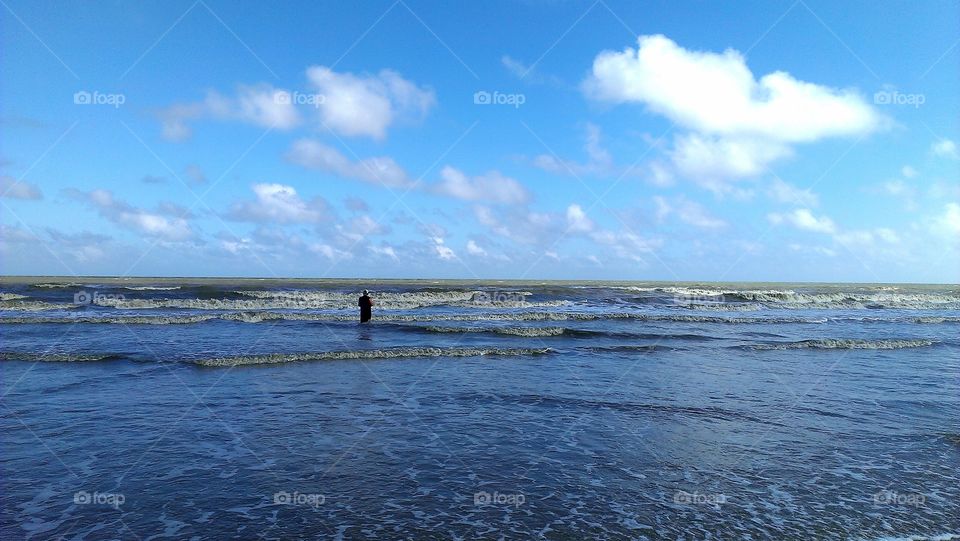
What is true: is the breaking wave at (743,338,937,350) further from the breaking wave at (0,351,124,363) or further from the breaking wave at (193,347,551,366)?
the breaking wave at (0,351,124,363)

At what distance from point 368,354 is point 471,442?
10531 mm

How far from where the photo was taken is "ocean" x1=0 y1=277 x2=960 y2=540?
6.64 metres

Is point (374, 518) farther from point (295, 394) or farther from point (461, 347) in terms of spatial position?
point (461, 347)

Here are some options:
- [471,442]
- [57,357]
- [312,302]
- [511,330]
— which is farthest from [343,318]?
[471,442]

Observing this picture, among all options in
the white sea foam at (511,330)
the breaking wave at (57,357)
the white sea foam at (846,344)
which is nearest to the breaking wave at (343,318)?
the white sea foam at (511,330)

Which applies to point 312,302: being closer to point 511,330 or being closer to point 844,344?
point 511,330

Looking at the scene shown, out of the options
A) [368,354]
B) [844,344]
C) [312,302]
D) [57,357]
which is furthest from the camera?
[312,302]

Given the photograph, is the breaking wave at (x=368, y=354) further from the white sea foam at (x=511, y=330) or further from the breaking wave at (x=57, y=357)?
the white sea foam at (x=511, y=330)

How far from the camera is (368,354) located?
1950 centimetres

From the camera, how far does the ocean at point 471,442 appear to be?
664cm

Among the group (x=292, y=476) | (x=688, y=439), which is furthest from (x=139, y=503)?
(x=688, y=439)

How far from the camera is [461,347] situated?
21.8 metres

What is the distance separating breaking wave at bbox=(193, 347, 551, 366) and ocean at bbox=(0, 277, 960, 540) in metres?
0.11

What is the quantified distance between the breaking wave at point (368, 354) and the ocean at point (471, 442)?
0.11m
